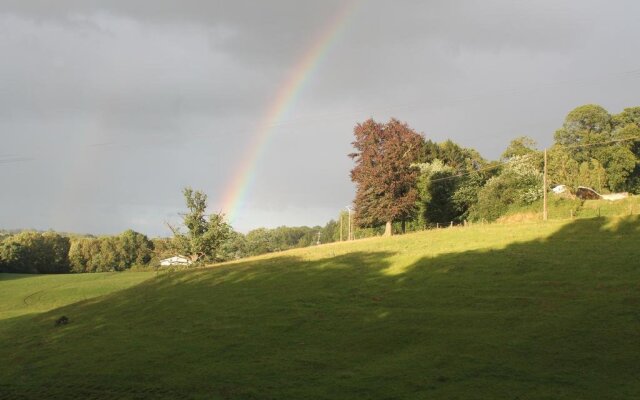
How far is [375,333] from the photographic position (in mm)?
22625

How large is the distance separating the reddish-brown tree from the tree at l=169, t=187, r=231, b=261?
20772 mm

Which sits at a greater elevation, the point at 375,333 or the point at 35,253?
the point at 35,253

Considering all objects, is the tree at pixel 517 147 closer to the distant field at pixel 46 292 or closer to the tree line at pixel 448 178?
the tree line at pixel 448 178

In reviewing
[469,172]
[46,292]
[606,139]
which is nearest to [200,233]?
[46,292]

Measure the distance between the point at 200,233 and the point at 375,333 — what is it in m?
55.6

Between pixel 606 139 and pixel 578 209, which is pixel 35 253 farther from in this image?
pixel 606 139

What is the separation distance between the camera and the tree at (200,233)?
72438 millimetres

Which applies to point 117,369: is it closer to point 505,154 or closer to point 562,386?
point 562,386

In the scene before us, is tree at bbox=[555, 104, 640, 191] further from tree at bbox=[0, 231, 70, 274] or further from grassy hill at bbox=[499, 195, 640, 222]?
tree at bbox=[0, 231, 70, 274]

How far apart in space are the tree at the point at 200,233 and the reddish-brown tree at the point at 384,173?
68.1 ft

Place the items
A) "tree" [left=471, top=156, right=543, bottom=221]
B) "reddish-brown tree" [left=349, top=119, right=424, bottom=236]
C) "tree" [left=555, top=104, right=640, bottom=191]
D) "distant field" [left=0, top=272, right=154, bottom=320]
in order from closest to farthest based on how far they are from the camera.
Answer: "distant field" [left=0, top=272, right=154, bottom=320]
"reddish-brown tree" [left=349, top=119, right=424, bottom=236]
"tree" [left=471, top=156, right=543, bottom=221]
"tree" [left=555, top=104, right=640, bottom=191]

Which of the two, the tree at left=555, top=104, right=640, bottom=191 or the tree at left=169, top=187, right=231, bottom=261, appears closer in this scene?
the tree at left=169, top=187, right=231, bottom=261

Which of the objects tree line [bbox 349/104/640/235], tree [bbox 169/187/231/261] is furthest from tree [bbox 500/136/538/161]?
tree [bbox 169/187/231/261]

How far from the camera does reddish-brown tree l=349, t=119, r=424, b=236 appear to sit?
2817 inches
